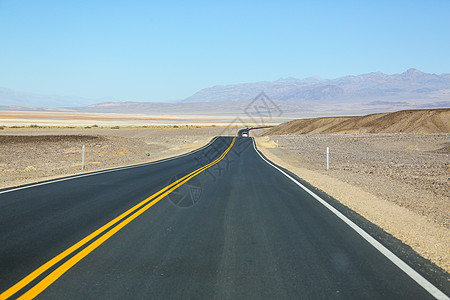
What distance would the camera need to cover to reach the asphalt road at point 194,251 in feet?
14.3

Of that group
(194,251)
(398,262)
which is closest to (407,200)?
(398,262)

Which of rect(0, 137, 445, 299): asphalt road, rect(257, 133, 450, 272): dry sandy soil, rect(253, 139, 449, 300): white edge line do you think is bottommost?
rect(257, 133, 450, 272): dry sandy soil

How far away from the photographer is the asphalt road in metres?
4.36

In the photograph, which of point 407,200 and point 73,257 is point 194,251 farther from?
point 407,200

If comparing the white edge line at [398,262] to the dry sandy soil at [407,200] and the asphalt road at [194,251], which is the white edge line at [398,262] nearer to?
the asphalt road at [194,251]

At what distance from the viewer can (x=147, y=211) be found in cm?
846

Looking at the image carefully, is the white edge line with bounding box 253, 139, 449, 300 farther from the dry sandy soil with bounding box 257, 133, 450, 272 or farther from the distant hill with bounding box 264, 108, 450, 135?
the distant hill with bounding box 264, 108, 450, 135

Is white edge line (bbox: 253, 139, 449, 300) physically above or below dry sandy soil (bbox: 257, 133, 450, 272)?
above

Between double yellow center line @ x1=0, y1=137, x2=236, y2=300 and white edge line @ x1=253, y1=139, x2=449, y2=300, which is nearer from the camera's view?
double yellow center line @ x1=0, y1=137, x2=236, y2=300

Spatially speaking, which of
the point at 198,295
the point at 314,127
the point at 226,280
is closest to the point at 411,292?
the point at 226,280

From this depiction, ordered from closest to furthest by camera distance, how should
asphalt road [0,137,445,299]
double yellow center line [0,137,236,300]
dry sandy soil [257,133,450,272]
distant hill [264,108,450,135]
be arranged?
1. double yellow center line [0,137,236,300]
2. asphalt road [0,137,445,299]
3. dry sandy soil [257,133,450,272]
4. distant hill [264,108,450,135]

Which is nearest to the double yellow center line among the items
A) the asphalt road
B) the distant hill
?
the asphalt road

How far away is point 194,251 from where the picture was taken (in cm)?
569

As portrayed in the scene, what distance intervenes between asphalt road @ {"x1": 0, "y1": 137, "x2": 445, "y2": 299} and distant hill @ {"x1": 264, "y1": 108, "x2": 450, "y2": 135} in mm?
57922
